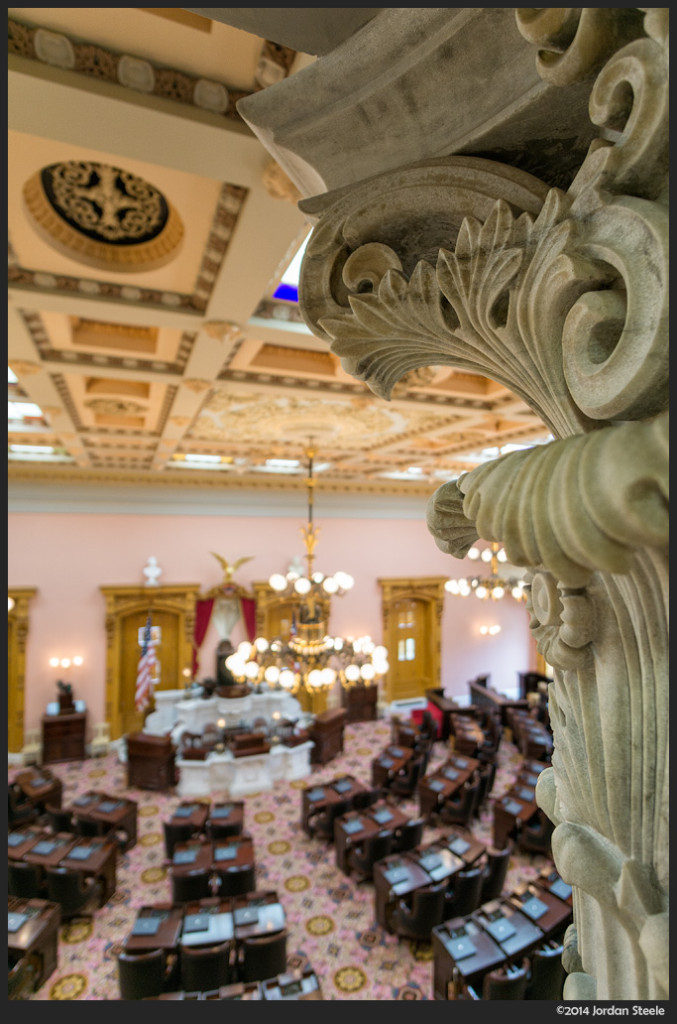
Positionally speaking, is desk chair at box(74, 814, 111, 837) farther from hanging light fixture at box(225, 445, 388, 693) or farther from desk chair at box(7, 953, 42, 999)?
hanging light fixture at box(225, 445, 388, 693)

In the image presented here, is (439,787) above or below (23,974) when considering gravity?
above

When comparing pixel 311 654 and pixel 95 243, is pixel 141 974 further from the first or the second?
pixel 95 243

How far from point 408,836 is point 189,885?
8.60 feet

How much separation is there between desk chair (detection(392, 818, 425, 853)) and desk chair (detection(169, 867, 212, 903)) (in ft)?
7.48

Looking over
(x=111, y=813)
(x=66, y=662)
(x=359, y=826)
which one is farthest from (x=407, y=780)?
(x=66, y=662)

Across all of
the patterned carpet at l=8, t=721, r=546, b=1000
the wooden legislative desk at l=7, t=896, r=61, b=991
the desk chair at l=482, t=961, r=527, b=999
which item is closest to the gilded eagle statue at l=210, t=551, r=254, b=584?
the patterned carpet at l=8, t=721, r=546, b=1000

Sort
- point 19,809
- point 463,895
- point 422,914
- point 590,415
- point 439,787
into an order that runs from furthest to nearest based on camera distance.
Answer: point 439,787 < point 19,809 < point 463,895 < point 422,914 < point 590,415

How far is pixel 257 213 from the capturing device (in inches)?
98.6

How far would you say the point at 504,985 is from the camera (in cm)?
378

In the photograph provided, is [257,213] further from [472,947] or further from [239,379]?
[472,947]

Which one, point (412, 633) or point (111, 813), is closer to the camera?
point (111, 813)

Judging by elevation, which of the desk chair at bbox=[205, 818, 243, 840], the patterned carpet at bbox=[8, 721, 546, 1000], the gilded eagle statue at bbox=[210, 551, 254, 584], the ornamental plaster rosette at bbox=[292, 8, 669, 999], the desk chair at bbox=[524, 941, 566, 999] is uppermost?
the ornamental plaster rosette at bbox=[292, 8, 669, 999]

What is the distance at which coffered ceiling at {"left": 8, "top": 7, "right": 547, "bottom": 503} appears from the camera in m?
1.84
